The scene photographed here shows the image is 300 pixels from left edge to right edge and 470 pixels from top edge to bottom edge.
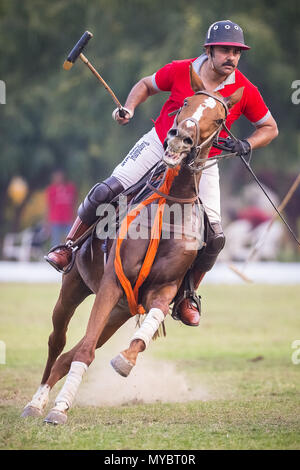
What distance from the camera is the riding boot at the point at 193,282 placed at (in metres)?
6.79

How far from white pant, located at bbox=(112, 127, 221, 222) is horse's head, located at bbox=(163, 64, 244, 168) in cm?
86

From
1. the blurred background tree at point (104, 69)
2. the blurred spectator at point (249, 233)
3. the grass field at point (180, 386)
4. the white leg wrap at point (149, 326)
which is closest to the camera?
the grass field at point (180, 386)

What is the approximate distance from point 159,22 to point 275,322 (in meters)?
11.8

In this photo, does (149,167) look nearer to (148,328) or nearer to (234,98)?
(234,98)

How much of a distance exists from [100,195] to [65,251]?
636 mm

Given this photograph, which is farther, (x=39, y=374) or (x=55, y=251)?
(x=39, y=374)

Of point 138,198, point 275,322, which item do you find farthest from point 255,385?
point 275,322

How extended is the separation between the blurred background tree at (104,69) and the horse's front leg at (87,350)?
14852 mm

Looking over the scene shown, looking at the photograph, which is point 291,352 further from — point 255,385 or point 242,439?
point 242,439

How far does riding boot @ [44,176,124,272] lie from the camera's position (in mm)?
6980

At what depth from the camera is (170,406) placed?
7.52m

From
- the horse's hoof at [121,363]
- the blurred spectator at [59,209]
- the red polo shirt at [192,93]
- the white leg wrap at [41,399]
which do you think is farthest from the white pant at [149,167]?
the blurred spectator at [59,209]

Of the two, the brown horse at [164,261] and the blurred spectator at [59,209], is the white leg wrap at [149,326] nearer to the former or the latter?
the brown horse at [164,261]

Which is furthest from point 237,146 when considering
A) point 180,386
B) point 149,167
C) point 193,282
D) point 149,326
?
point 180,386
